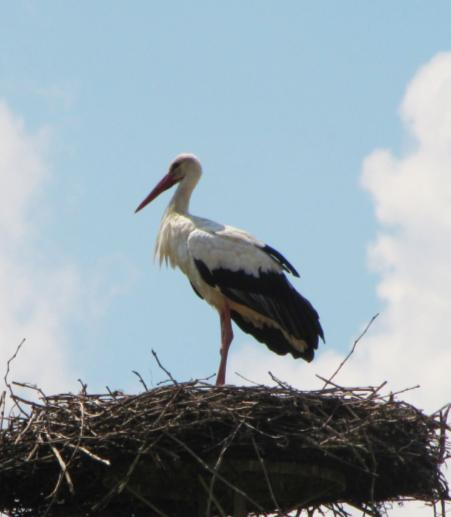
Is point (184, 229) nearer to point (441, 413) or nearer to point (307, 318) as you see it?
point (307, 318)

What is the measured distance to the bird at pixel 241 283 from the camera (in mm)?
10695

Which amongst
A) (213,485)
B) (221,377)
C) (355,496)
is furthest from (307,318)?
(213,485)

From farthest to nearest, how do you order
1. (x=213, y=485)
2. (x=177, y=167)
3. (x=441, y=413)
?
(x=177, y=167), (x=441, y=413), (x=213, y=485)

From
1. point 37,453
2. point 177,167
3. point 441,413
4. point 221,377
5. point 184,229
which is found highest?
point 177,167

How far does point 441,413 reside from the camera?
345 inches

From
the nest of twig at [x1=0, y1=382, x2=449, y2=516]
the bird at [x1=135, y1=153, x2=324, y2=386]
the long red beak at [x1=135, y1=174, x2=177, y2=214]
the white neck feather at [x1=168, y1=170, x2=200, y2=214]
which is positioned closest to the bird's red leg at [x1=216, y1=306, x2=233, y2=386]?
the bird at [x1=135, y1=153, x2=324, y2=386]

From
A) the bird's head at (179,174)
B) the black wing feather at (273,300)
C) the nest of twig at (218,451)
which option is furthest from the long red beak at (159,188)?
the nest of twig at (218,451)

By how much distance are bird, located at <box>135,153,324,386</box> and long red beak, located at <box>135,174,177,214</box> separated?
80cm

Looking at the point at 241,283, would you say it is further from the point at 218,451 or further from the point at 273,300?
the point at 218,451

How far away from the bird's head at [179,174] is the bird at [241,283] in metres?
0.70

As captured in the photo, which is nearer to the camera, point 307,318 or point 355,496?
point 355,496

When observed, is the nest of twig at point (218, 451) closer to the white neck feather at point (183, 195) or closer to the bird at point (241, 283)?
the bird at point (241, 283)

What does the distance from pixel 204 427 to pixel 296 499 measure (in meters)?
0.93

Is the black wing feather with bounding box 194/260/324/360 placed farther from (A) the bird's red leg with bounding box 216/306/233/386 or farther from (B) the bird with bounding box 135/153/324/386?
(A) the bird's red leg with bounding box 216/306/233/386
